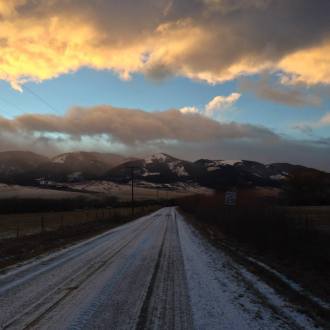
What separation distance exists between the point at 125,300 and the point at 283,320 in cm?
318

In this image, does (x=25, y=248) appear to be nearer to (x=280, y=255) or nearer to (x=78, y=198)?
(x=280, y=255)

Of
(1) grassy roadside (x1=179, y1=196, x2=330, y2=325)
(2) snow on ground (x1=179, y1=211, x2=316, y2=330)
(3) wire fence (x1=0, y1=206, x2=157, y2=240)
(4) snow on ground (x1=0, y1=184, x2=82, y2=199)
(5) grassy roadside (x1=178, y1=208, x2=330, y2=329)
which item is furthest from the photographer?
(4) snow on ground (x1=0, y1=184, x2=82, y2=199)

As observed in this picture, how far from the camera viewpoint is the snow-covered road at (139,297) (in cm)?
638

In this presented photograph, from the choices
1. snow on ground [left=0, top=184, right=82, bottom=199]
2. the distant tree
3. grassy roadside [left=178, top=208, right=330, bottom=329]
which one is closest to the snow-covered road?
grassy roadside [left=178, top=208, right=330, bottom=329]

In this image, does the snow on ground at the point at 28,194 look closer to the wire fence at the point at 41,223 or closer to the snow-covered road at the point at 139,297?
the wire fence at the point at 41,223

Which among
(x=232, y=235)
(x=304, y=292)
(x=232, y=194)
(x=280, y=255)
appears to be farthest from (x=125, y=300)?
(x=232, y=194)

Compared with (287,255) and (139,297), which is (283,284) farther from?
(287,255)

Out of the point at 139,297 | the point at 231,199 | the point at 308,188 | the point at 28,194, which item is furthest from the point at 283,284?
the point at 28,194

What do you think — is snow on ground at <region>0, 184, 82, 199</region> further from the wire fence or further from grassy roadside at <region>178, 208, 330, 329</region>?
grassy roadside at <region>178, 208, 330, 329</region>

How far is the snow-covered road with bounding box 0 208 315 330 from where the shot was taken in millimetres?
6383

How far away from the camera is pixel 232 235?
25.8 meters

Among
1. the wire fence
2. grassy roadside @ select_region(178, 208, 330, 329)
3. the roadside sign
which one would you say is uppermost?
the roadside sign

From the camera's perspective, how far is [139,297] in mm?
8164

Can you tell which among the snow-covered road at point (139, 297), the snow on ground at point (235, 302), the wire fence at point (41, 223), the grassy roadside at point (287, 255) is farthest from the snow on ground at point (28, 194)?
the snow on ground at point (235, 302)
